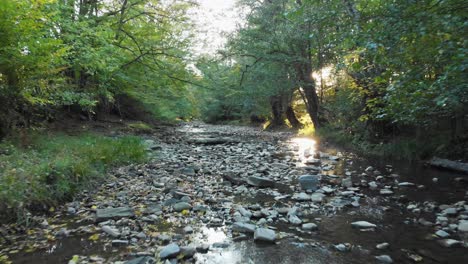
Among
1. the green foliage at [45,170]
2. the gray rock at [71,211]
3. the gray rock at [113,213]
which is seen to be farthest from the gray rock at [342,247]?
the green foliage at [45,170]

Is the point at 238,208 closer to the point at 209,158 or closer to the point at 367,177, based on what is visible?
the point at 367,177

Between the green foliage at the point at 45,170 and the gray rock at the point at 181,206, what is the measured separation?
2.02 meters

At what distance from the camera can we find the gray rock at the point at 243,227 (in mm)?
4012

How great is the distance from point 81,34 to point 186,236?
7694 millimetres

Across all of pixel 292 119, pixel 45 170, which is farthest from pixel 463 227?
pixel 292 119

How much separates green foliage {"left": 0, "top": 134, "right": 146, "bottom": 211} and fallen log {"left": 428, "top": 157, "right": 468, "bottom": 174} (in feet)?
28.4

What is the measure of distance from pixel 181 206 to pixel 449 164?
6995 mm

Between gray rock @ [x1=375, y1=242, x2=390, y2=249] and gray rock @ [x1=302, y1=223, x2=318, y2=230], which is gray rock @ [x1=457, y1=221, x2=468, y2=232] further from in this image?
gray rock @ [x1=302, y1=223, x2=318, y2=230]

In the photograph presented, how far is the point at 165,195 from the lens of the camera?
18.7 feet

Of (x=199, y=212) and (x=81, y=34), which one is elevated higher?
(x=81, y=34)

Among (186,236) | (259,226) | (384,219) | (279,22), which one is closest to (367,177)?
(384,219)

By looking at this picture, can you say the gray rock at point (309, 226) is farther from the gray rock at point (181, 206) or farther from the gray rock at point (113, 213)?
the gray rock at point (113, 213)

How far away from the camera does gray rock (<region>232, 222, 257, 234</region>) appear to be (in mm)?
4012

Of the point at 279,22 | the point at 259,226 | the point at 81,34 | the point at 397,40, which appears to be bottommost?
the point at 259,226
